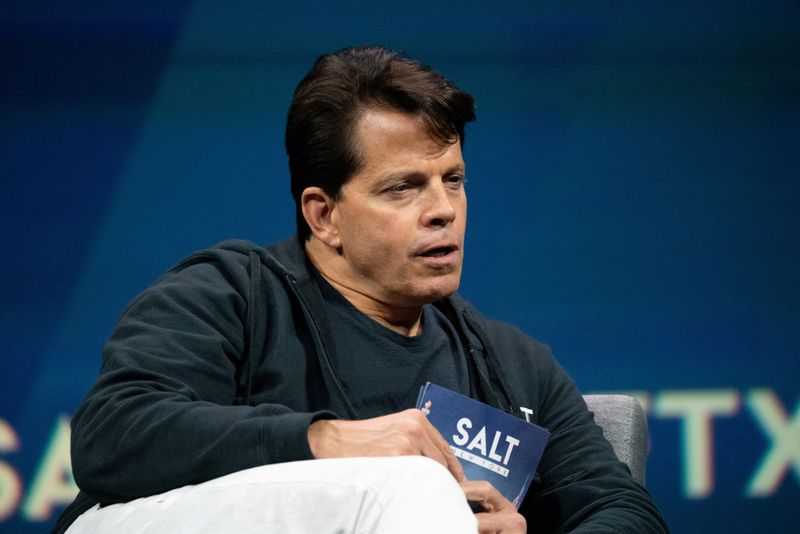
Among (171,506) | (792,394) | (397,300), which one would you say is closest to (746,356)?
(792,394)

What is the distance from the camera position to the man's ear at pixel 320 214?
1.98m

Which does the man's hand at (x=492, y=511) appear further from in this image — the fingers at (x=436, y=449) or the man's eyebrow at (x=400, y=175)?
the man's eyebrow at (x=400, y=175)

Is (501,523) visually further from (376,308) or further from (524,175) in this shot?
(524,175)

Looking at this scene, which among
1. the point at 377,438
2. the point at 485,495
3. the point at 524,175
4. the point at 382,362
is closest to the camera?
the point at 377,438

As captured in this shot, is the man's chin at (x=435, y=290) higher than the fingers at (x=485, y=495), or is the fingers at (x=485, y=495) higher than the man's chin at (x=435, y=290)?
the man's chin at (x=435, y=290)

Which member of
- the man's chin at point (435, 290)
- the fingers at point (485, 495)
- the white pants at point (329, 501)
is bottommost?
the fingers at point (485, 495)

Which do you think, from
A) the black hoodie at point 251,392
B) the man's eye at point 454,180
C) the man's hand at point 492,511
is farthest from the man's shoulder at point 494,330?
the man's hand at point 492,511

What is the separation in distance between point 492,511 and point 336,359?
38 centimetres

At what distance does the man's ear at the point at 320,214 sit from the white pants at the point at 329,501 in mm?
727

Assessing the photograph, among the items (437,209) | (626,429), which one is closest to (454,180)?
(437,209)

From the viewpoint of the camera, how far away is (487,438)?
1.74m

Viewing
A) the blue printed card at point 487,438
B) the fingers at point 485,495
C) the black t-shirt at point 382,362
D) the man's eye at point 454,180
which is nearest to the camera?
the fingers at point 485,495

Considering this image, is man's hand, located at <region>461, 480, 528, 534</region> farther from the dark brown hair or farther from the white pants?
the dark brown hair

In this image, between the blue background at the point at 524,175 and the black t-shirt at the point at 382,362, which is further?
the blue background at the point at 524,175
